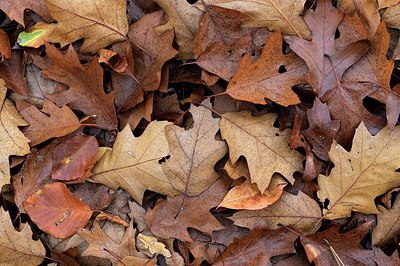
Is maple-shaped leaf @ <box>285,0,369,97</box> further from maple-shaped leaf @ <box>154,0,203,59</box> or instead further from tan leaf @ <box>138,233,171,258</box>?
tan leaf @ <box>138,233,171,258</box>

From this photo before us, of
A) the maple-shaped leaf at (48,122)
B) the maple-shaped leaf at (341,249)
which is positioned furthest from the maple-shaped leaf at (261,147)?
the maple-shaped leaf at (48,122)

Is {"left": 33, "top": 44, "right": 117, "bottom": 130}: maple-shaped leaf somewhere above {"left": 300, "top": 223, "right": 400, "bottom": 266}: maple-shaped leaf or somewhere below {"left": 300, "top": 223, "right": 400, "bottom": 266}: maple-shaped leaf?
above

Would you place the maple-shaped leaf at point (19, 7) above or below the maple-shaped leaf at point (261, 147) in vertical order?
above

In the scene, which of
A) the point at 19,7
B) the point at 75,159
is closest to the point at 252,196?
the point at 75,159

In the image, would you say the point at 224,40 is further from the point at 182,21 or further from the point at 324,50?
the point at 324,50

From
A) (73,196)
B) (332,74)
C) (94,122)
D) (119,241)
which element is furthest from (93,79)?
(332,74)

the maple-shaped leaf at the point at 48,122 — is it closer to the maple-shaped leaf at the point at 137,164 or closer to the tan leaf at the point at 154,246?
the maple-shaped leaf at the point at 137,164

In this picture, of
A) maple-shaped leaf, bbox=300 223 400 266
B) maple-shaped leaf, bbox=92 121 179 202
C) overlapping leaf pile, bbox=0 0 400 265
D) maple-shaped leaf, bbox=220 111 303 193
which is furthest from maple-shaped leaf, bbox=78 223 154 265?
maple-shaped leaf, bbox=300 223 400 266
